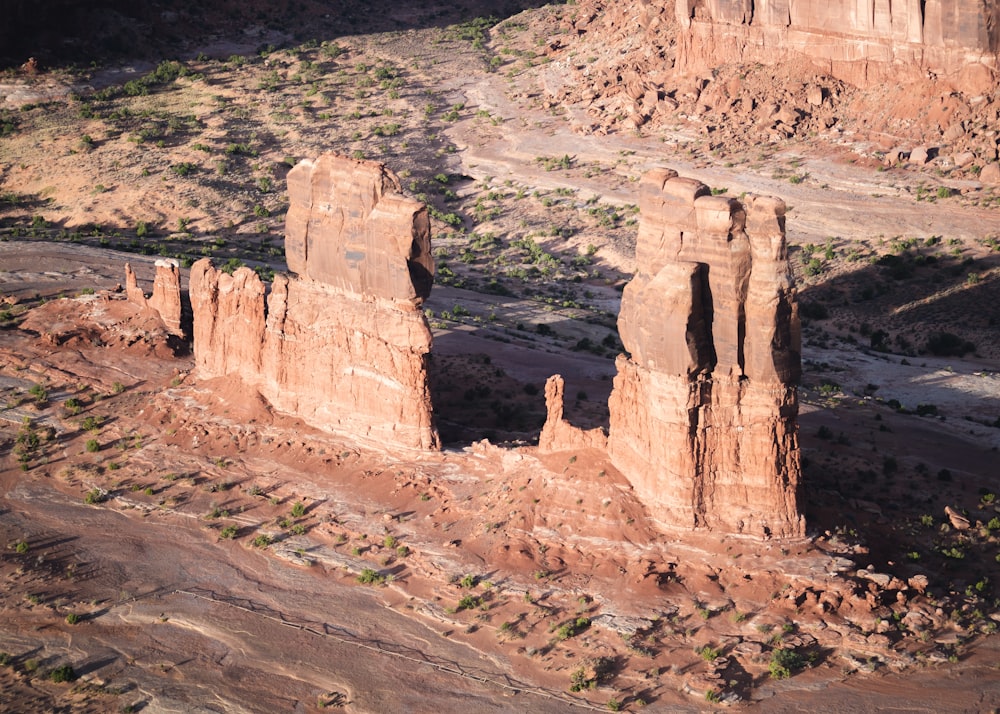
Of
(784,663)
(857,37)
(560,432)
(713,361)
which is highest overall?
(857,37)

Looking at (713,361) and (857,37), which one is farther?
(857,37)

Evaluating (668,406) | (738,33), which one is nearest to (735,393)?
(668,406)

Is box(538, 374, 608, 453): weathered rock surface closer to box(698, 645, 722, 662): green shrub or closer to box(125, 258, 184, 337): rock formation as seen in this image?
box(698, 645, 722, 662): green shrub

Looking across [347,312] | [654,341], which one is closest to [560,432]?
[654,341]

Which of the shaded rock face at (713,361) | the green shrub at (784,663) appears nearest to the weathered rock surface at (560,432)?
the shaded rock face at (713,361)

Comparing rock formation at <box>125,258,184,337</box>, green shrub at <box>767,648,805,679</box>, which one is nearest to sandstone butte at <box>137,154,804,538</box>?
green shrub at <box>767,648,805,679</box>

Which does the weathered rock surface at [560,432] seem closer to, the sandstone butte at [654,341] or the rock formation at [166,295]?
the sandstone butte at [654,341]

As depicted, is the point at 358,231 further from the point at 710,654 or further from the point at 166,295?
the point at 710,654

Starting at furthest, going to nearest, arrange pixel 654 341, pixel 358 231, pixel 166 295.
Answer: pixel 166 295 < pixel 358 231 < pixel 654 341
